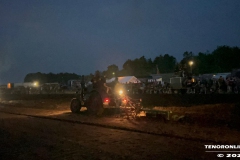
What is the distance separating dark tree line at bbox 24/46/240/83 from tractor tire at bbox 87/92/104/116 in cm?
1851

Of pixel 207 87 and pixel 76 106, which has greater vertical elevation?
pixel 207 87

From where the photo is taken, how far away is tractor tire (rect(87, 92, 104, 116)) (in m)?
16.5

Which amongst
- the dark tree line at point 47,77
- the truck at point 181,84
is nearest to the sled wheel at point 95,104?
the truck at point 181,84

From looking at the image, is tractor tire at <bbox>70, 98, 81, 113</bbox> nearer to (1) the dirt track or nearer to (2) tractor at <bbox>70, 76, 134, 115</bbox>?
(2) tractor at <bbox>70, 76, 134, 115</bbox>

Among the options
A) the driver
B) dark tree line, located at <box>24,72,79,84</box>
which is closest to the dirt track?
the driver

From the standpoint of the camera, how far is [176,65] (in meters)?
48.7

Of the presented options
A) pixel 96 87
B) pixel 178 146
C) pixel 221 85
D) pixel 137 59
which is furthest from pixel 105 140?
pixel 137 59

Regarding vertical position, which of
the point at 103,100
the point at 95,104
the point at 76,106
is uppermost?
the point at 103,100

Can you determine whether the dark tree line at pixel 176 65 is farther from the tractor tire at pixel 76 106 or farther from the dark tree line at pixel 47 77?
the tractor tire at pixel 76 106

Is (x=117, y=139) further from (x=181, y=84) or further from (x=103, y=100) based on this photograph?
(x=181, y=84)

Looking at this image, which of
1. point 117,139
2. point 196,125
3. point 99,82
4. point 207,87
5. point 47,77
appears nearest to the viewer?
point 117,139

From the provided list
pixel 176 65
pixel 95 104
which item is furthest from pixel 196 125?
pixel 176 65

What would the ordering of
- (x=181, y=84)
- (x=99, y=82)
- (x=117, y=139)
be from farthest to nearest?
(x=181, y=84)
(x=99, y=82)
(x=117, y=139)

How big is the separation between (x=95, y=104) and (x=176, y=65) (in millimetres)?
33840
